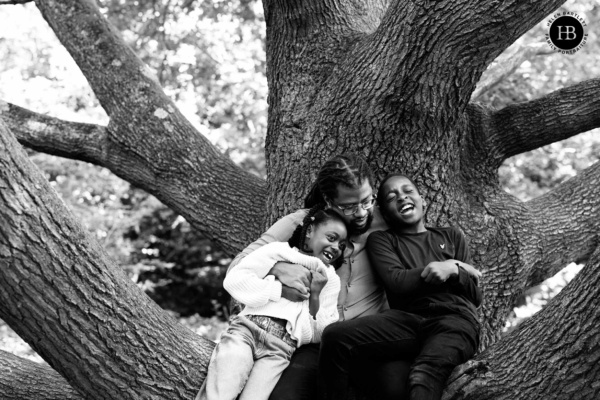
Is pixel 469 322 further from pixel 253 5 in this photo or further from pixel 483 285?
pixel 253 5

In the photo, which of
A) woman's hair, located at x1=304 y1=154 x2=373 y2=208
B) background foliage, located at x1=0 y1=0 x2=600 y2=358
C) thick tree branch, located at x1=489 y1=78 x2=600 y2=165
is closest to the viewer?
woman's hair, located at x1=304 y1=154 x2=373 y2=208

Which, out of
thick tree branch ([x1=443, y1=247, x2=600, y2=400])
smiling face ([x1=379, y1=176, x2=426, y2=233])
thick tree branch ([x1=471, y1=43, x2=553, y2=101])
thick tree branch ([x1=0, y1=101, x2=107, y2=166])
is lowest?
thick tree branch ([x1=443, y1=247, x2=600, y2=400])

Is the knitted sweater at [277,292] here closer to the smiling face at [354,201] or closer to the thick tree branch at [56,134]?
the smiling face at [354,201]

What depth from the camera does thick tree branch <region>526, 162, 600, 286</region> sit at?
4.77m

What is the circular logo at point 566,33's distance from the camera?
664 cm

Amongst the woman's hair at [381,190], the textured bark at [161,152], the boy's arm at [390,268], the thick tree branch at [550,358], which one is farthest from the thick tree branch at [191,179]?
the thick tree branch at [550,358]

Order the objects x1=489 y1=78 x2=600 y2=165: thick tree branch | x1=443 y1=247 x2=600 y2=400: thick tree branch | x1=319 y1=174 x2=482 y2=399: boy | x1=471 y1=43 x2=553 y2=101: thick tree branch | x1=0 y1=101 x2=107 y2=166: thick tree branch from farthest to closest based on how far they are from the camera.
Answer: x1=471 y1=43 x2=553 y2=101: thick tree branch < x1=0 y1=101 x2=107 y2=166: thick tree branch < x1=489 y1=78 x2=600 y2=165: thick tree branch < x1=319 y1=174 x2=482 y2=399: boy < x1=443 y1=247 x2=600 y2=400: thick tree branch

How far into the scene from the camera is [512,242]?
462cm

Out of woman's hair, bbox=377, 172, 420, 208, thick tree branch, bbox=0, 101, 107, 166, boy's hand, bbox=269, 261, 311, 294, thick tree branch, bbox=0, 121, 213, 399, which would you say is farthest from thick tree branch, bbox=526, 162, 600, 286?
thick tree branch, bbox=0, 101, 107, 166

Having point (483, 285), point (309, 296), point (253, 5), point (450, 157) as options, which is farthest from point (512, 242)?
point (253, 5)

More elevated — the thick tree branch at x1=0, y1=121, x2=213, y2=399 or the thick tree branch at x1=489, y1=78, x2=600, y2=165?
the thick tree branch at x1=489, y1=78, x2=600, y2=165

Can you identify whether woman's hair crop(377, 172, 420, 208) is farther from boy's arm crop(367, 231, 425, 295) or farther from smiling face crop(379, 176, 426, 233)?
boy's arm crop(367, 231, 425, 295)

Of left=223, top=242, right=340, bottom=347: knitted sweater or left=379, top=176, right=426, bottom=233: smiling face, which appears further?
left=379, top=176, right=426, bottom=233: smiling face

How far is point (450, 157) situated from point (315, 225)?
1173 millimetres
